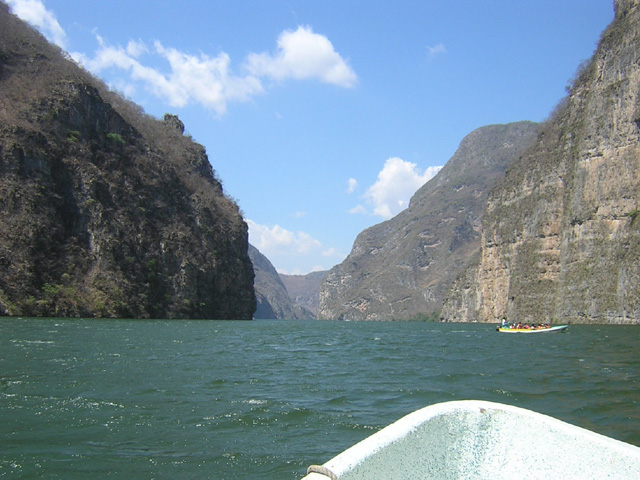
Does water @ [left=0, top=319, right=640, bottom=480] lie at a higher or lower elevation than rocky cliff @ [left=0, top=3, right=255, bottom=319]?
lower

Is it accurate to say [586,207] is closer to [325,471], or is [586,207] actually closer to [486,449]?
[486,449]

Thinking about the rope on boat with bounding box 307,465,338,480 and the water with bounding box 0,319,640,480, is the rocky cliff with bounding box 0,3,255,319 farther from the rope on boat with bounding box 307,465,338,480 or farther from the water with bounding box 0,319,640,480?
→ the rope on boat with bounding box 307,465,338,480

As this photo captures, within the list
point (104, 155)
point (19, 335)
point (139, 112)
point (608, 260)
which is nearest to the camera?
point (19, 335)

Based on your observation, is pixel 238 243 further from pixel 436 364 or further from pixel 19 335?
pixel 436 364

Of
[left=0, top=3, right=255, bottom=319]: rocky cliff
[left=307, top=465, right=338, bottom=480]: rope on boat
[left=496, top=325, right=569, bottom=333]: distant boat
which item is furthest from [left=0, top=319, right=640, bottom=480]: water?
[left=0, top=3, right=255, bottom=319]: rocky cliff

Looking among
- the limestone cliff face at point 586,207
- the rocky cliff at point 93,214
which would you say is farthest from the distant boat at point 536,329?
the rocky cliff at point 93,214

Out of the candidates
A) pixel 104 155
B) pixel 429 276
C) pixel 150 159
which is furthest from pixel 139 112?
pixel 429 276
